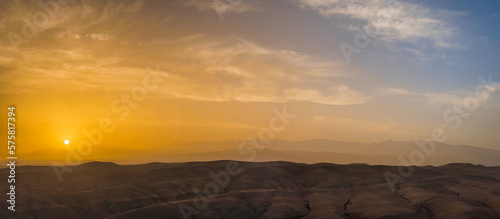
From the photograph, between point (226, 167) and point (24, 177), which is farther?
point (226, 167)

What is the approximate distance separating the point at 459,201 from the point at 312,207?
38.0m

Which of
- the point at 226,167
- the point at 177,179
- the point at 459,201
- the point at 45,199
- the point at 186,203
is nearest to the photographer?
the point at 459,201

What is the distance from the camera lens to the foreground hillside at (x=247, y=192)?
101 m

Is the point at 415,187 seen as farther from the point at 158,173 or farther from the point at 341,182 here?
the point at 158,173

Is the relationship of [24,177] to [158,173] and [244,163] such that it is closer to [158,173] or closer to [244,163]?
[158,173]

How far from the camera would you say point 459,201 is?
331ft

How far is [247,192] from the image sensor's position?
12481 centimetres

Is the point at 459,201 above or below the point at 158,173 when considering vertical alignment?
below

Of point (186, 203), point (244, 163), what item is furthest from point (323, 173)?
point (186, 203)

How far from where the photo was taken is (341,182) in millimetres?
150125

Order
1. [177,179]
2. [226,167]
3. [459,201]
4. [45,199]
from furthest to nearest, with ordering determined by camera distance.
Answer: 1. [226,167]
2. [177,179]
3. [45,199]
4. [459,201]

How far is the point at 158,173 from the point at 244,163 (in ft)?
142

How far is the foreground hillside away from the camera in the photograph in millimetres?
101250

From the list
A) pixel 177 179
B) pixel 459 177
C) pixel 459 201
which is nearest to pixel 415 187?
pixel 459 201
